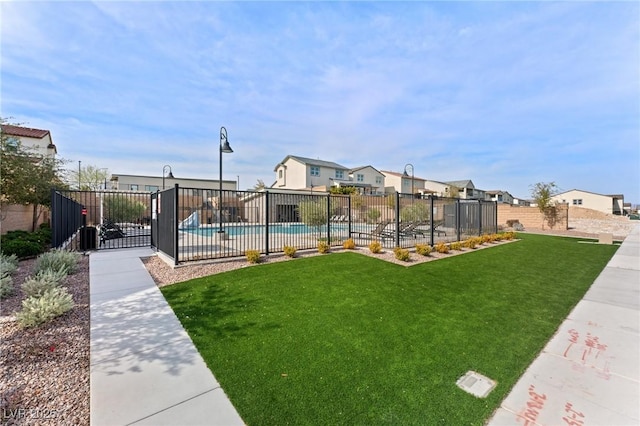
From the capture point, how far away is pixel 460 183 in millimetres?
58906

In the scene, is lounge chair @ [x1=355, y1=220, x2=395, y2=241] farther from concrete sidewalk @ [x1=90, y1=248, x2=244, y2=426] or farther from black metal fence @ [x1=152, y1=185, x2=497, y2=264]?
concrete sidewalk @ [x1=90, y1=248, x2=244, y2=426]

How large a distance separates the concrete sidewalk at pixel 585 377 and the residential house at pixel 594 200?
2074 inches

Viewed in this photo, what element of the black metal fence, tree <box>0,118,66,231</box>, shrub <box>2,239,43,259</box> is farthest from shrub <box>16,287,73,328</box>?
tree <box>0,118,66,231</box>

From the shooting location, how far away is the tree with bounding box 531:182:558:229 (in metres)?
22.7

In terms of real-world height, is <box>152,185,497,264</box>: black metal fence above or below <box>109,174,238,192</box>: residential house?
below

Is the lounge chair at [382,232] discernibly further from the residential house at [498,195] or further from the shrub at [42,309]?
the residential house at [498,195]

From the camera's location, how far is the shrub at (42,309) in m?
3.74

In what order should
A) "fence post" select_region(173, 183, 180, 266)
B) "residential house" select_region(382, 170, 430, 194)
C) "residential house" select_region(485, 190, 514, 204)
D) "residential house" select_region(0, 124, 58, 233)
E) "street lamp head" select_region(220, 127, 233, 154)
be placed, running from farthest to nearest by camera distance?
"residential house" select_region(485, 190, 514, 204), "residential house" select_region(382, 170, 430, 194), "street lamp head" select_region(220, 127, 233, 154), "residential house" select_region(0, 124, 58, 233), "fence post" select_region(173, 183, 180, 266)

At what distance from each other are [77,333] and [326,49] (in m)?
11.2

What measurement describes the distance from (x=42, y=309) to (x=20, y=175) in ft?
29.3

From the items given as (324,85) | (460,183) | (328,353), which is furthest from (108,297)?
(460,183)

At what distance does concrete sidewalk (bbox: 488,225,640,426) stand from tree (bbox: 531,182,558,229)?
2223cm

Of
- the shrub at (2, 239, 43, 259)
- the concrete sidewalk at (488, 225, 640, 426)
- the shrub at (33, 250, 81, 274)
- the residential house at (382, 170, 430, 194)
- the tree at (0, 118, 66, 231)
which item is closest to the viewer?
the concrete sidewalk at (488, 225, 640, 426)

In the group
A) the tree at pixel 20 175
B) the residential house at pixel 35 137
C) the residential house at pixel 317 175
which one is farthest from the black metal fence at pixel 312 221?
the residential house at pixel 317 175
